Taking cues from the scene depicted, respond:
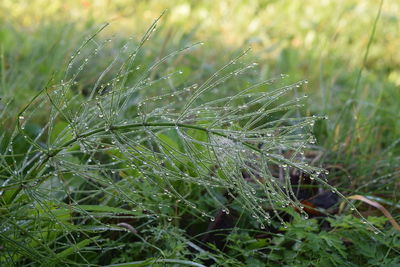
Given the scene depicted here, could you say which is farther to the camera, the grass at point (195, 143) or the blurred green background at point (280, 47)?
the blurred green background at point (280, 47)

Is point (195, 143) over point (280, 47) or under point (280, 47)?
A: over

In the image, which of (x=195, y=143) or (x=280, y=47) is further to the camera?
(x=280, y=47)

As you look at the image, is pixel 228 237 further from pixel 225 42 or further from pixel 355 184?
pixel 225 42

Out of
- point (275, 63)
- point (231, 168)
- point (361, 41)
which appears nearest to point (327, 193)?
point (231, 168)

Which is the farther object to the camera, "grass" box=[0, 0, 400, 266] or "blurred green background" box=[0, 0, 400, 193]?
"blurred green background" box=[0, 0, 400, 193]

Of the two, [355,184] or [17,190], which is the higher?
[17,190]
